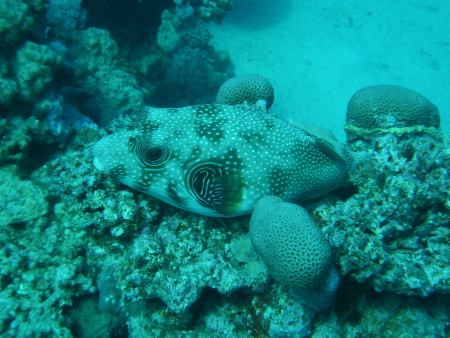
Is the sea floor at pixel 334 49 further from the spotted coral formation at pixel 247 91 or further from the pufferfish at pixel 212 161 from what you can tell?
the pufferfish at pixel 212 161

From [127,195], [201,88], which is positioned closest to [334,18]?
[201,88]

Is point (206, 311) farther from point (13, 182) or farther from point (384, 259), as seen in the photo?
point (13, 182)

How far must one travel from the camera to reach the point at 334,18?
60.4 ft

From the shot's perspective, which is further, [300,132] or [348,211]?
[300,132]

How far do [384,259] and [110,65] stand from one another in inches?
321

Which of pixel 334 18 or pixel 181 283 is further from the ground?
pixel 334 18

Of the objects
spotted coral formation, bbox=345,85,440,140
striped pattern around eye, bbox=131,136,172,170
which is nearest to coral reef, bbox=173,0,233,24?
spotted coral formation, bbox=345,85,440,140

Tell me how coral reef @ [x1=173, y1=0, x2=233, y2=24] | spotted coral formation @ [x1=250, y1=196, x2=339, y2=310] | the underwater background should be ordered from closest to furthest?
spotted coral formation @ [x1=250, y1=196, x2=339, y2=310], the underwater background, coral reef @ [x1=173, y1=0, x2=233, y2=24]

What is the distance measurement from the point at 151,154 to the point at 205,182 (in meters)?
0.91

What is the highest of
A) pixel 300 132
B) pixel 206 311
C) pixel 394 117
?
pixel 394 117

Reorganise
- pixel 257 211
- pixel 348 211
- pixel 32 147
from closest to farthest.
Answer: pixel 257 211
pixel 348 211
pixel 32 147

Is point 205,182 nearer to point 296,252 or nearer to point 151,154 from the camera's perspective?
point 151,154

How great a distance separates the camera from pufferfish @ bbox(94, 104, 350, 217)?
147 inches

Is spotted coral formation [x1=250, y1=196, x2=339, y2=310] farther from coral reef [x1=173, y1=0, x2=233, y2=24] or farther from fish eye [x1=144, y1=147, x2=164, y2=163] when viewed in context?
coral reef [x1=173, y1=0, x2=233, y2=24]
